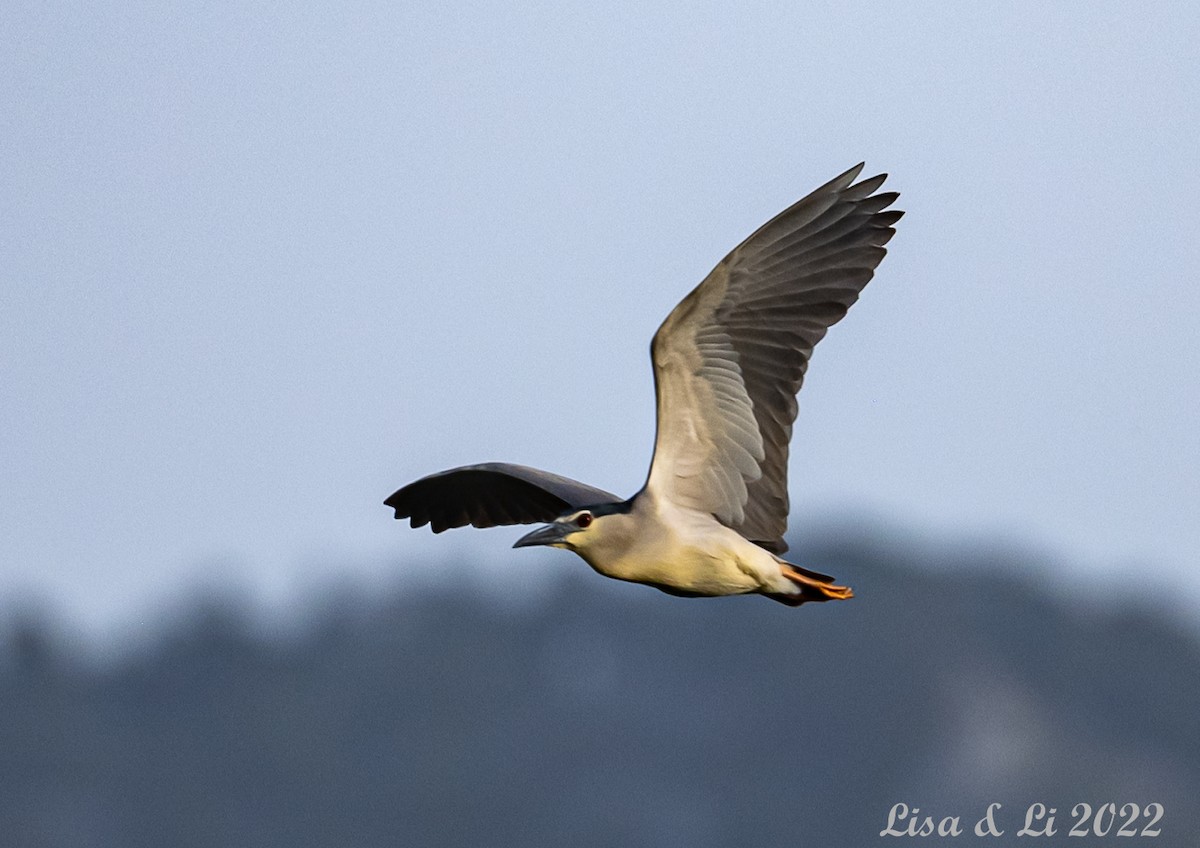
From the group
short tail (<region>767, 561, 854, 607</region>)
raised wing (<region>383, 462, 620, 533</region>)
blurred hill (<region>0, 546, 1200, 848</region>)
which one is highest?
raised wing (<region>383, 462, 620, 533</region>)

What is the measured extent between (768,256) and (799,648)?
133m

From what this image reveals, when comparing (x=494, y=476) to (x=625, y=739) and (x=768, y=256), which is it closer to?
(x=768, y=256)

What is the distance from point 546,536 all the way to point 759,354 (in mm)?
1797

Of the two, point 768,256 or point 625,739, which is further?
point 625,739

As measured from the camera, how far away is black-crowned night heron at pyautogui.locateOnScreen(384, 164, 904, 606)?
14633 mm

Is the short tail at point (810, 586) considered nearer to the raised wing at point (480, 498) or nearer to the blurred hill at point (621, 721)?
the raised wing at point (480, 498)

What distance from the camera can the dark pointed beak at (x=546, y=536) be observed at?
1428 centimetres

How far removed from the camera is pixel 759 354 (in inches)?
591

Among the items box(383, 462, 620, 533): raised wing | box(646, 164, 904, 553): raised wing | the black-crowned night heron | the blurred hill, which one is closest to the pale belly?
the black-crowned night heron

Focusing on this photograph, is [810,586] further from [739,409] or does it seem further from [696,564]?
[739,409]

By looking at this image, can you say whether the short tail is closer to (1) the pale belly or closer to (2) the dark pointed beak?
(1) the pale belly

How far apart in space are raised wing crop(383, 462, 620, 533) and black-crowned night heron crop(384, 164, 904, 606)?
1.71m

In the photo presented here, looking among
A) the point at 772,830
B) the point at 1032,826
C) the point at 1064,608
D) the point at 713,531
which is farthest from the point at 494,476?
the point at 1064,608

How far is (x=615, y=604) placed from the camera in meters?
144
